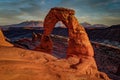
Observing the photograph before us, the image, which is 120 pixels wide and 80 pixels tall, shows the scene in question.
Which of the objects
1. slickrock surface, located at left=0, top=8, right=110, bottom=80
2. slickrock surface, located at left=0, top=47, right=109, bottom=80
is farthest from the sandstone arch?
slickrock surface, located at left=0, top=47, right=109, bottom=80

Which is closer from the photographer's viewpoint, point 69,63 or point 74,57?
point 69,63

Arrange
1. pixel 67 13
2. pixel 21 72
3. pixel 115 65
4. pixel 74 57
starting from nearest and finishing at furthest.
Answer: pixel 21 72 → pixel 74 57 → pixel 67 13 → pixel 115 65

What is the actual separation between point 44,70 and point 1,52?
3201mm

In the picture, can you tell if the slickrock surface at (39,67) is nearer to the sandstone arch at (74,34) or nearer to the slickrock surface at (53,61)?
the slickrock surface at (53,61)

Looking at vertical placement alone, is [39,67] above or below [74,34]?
below

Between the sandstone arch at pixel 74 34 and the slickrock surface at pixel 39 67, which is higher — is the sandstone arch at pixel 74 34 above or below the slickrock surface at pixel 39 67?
above

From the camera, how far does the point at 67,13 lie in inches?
685

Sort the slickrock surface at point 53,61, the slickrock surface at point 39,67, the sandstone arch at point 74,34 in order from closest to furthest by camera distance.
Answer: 1. the slickrock surface at point 39,67
2. the slickrock surface at point 53,61
3. the sandstone arch at point 74,34

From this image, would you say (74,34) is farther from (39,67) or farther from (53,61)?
(39,67)

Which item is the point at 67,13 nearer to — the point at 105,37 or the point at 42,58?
the point at 42,58

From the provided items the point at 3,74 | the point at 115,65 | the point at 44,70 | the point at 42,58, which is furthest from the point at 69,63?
the point at 115,65

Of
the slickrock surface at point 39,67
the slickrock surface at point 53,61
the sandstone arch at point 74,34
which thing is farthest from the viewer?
the sandstone arch at point 74,34

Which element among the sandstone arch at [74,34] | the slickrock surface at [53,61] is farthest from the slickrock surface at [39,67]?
the sandstone arch at [74,34]

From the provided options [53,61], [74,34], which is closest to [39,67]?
[53,61]
